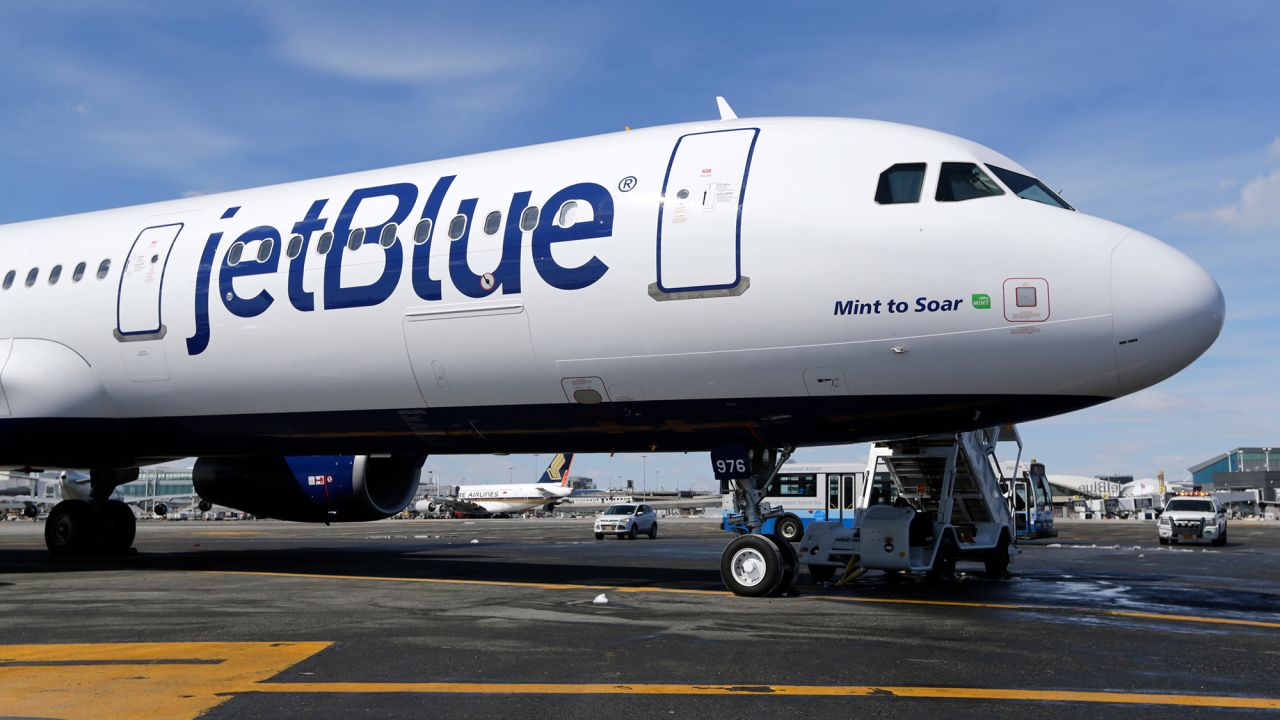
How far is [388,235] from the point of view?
15234 millimetres

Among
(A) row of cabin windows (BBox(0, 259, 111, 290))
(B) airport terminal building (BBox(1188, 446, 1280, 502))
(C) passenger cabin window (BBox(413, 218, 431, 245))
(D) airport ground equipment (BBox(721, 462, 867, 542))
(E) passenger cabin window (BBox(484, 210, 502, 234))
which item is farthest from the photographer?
(B) airport terminal building (BBox(1188, 446, 1280, 502))

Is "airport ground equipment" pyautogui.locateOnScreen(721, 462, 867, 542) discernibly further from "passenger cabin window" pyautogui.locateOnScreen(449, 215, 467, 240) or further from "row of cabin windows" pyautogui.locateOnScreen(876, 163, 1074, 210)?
"row of cabin windows" pyautogui.locateOnScreen(876, 163, 1074, 210)

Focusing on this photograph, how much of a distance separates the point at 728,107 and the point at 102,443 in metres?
12.6

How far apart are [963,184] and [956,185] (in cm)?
9

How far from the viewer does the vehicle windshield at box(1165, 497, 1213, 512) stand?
38.7m

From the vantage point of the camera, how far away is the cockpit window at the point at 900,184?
1284 cm

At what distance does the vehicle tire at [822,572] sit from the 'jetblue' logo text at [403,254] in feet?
22.9

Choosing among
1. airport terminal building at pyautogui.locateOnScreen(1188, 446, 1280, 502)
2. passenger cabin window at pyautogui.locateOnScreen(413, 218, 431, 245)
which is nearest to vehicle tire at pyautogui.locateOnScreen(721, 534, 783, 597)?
passenger cabin window at pyautogui.locateOnScreen(413, 218, 431, 245)

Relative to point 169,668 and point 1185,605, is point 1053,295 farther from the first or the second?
point 169,668

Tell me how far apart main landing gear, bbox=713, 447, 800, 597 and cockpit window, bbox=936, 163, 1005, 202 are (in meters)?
4.31

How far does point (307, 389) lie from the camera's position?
52.4ft

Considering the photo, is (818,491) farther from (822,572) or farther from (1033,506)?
(822,572)

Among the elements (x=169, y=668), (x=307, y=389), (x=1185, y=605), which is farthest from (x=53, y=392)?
(x=1185, y=605)

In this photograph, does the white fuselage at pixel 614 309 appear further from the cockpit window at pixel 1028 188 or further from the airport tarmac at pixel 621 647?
the airport tarmac at pixel 621 647
